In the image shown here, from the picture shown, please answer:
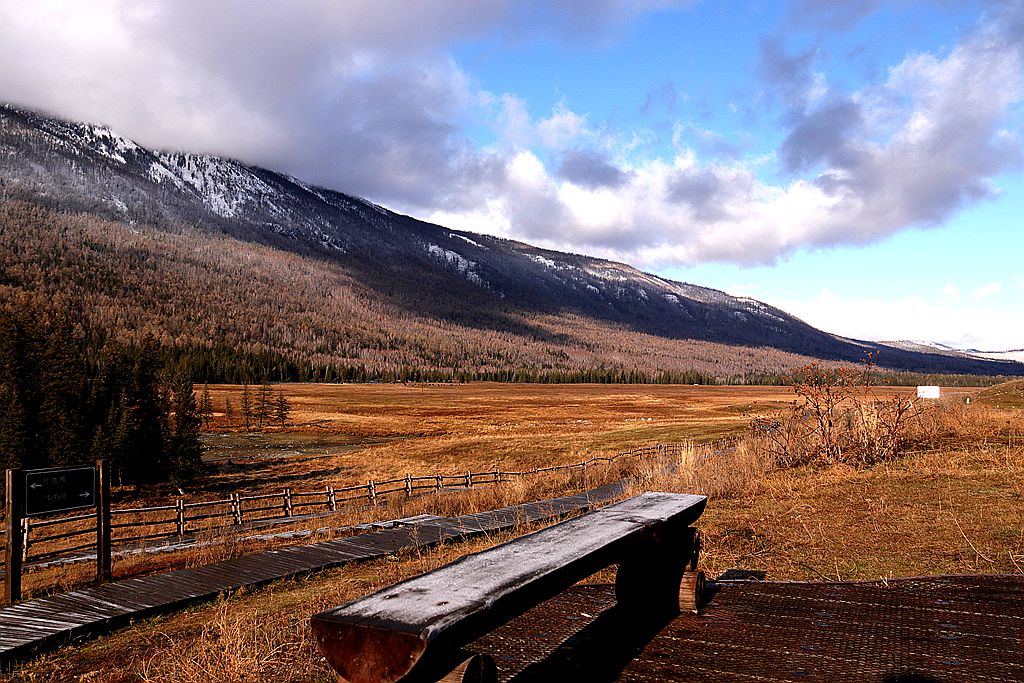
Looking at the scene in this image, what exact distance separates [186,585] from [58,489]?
7.41ft

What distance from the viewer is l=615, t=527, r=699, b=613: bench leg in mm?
4725

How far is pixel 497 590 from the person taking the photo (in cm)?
283

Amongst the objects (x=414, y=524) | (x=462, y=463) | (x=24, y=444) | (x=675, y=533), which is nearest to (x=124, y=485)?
(x=24, y=444)

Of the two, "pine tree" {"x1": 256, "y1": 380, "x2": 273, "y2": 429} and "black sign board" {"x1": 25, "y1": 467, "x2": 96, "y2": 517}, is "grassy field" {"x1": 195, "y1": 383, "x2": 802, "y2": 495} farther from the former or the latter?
"black sign board" {"x1": 25, "y1": 467, "x2": 96, "y2": 517}

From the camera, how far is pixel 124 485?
135ft

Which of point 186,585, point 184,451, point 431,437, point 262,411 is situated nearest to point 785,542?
point 186,585

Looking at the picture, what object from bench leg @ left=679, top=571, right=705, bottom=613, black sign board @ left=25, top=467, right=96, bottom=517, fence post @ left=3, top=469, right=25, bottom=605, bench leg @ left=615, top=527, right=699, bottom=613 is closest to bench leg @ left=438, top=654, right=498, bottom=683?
bench leg @ left=615, top=527, right=699, bottom=613

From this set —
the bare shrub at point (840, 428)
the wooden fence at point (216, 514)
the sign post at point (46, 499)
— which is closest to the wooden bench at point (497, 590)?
the sign post at point (46, 499)

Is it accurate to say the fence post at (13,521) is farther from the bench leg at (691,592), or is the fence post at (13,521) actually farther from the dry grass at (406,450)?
the bench leg at (691,592)

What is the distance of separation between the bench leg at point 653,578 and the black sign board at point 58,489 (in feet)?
22.9

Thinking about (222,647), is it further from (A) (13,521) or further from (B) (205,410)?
(B) (205,410)

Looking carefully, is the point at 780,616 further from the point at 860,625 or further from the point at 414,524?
the point at 414,524

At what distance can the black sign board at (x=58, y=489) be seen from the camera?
838 centimetres

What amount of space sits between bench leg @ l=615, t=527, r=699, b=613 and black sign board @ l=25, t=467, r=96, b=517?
22.9 ft
